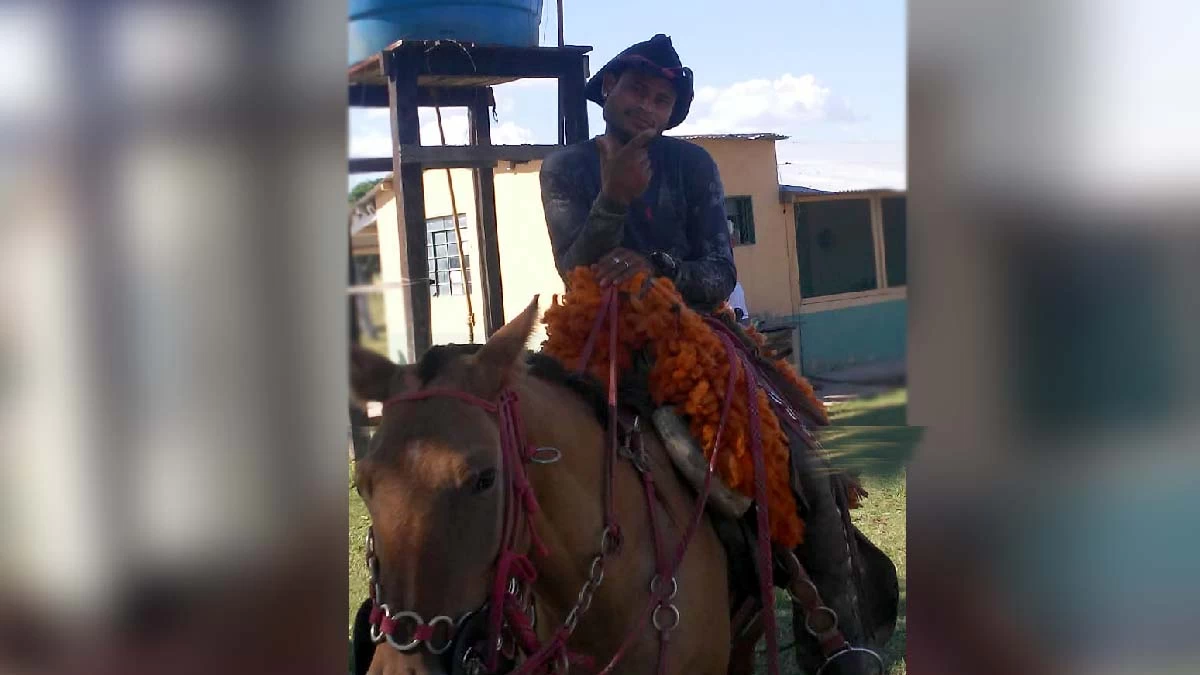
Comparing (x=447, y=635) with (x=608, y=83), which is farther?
(x=608, y=83)

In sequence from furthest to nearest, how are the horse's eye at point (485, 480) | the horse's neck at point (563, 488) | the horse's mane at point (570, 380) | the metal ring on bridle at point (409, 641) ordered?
the horse's mane at point (570, 380) < the horse's neck at point (563, 488) < the horse's eye at point (485, 480) < the metal ring on bridle at point (409, 641)

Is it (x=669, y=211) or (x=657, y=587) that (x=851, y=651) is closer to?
(x=657, y=587)

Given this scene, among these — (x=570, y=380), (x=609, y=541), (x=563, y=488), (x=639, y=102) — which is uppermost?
(x=639, y=102)

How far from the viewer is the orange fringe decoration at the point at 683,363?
7.52 ft

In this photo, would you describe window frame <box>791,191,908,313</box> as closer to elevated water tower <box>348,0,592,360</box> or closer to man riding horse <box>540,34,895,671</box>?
man riding horse <box>540,34,895,671</box>

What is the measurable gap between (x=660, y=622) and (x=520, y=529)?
50cm

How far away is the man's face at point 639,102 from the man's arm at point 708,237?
0.51 ft

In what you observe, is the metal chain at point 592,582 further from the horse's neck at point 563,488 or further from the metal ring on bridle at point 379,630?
the metal ring on bridle at point 379,630

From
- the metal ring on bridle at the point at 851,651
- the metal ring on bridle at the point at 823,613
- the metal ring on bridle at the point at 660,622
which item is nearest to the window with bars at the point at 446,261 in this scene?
the metal ring on bridle at the point at 660,622

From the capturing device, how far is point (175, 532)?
7.06 ft

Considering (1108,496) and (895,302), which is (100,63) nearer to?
(895,302)

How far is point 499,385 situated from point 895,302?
0.97m

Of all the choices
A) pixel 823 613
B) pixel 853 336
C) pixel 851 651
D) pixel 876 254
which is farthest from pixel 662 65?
pixel 851 651

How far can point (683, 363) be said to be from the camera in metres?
2.31
